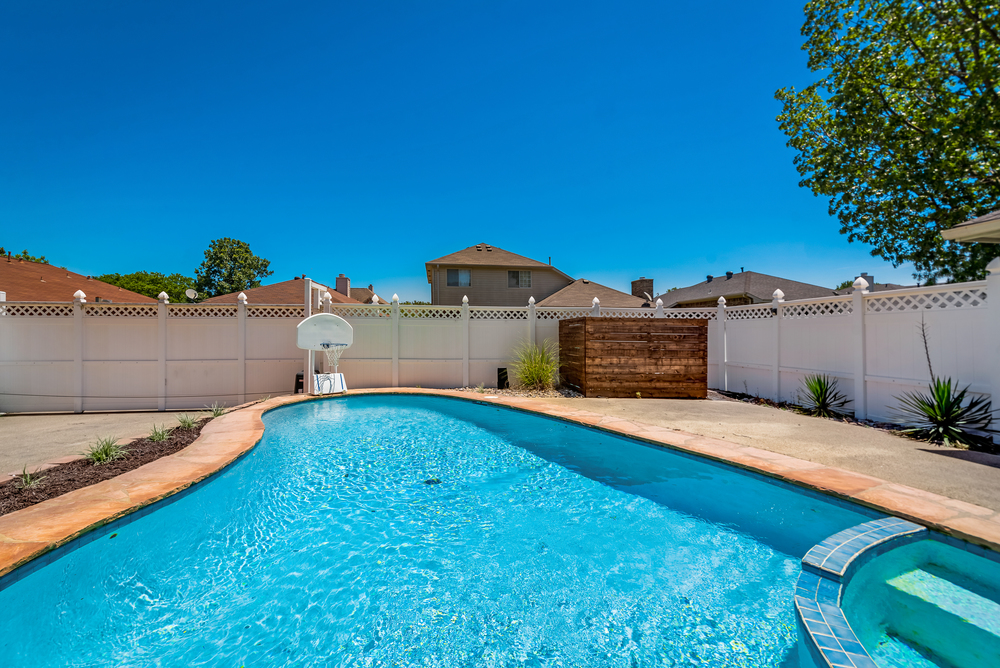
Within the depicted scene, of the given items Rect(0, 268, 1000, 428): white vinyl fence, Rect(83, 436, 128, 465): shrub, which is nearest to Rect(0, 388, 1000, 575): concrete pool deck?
Rect(83, 436, 128, 465): shrub

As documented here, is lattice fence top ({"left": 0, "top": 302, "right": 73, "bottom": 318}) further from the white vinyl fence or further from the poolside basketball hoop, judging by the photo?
the poolside basketball hoop

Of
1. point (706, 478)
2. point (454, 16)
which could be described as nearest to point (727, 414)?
point (706, 478)

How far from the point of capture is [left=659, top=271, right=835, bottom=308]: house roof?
1945 cm

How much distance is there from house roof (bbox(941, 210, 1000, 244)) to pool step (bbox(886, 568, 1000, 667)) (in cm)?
484

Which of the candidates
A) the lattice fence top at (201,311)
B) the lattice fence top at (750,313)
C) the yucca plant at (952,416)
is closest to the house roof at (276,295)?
the lattice fence top at (201,311)

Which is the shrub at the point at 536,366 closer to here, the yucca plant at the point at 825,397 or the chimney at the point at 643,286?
the yucca plant at the point at 825,397

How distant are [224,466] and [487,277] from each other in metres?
16.7

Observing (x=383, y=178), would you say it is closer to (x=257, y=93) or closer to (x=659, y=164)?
(x=257, y=93)

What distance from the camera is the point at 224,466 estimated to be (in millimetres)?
4164

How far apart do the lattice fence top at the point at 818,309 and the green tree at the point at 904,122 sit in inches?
193

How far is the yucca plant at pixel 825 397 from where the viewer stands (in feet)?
21.6

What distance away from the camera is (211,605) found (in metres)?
2.34

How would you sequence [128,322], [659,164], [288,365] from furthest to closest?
1. [659,164]
2. [288,365]
3. [128,322]

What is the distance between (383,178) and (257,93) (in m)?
5.04
